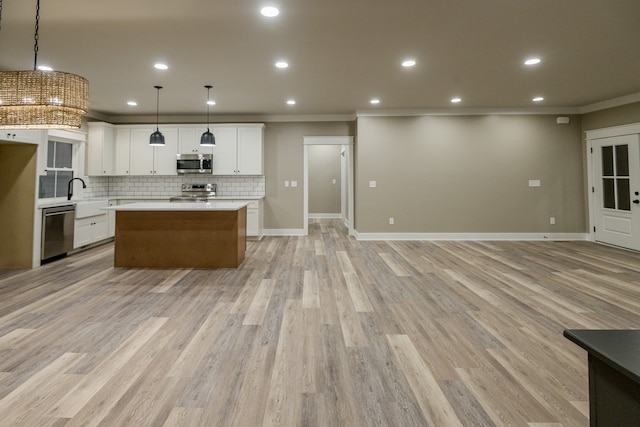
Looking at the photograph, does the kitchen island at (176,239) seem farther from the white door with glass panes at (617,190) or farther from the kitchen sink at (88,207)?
the white door with glass panes at (617,190)

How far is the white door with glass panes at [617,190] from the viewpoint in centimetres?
576

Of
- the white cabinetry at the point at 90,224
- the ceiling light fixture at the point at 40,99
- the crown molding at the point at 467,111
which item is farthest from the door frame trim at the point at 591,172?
the white cabinetry at the point at 90,224

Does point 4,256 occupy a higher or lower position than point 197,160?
lower

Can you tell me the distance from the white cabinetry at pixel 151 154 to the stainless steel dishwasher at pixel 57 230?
1.89 metres

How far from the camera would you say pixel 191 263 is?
4688mm

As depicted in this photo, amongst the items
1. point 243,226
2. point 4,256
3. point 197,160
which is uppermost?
point 197,160

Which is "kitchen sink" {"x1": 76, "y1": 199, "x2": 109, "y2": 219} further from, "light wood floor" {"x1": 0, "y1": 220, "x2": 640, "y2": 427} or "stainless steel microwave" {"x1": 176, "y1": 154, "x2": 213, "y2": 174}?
"stainless steel microwave" {"x1": 176, "y1": 154, "x2": 213, "y2": 174}

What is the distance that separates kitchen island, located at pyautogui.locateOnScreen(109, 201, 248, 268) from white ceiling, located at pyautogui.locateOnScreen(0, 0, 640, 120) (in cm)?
195

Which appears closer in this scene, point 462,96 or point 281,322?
point 281,322

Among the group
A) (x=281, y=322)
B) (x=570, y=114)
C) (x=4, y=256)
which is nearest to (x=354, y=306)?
(x=281, y=322)

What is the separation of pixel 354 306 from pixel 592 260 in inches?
171

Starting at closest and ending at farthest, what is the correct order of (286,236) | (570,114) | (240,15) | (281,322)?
(281,322)
(240,15)
(570,114)
(286,236)

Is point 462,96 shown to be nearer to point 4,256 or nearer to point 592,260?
point 592,260

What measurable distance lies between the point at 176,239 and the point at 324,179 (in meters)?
7.29
